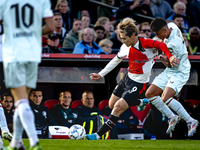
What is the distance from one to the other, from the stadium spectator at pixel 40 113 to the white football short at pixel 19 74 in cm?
435

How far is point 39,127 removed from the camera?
809 cm

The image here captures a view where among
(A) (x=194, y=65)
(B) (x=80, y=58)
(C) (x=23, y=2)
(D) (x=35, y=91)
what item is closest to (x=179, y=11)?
(A) (x=194, y=65)

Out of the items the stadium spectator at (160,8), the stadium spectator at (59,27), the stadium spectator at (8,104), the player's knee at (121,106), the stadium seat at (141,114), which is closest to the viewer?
the player's knee at (121,106)

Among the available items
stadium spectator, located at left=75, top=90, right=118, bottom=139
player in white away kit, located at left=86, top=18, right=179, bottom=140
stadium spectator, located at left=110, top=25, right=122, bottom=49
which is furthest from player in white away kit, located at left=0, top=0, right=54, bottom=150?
stadium spectator, located at left=110, top=25, right=122, bottom=49

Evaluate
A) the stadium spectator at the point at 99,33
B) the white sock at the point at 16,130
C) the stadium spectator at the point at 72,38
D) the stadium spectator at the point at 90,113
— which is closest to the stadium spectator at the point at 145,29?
the stadium spectator at the point at 99,33

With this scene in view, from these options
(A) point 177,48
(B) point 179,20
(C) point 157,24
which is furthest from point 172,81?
(B) point 179,20

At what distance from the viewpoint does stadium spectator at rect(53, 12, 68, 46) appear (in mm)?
9730

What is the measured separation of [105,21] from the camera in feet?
34.4

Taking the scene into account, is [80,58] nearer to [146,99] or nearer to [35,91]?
[35,91]

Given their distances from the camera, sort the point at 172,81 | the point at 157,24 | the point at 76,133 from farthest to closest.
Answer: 1. the point at 76,133
2. the point at 172,81
3. the point at 157,24

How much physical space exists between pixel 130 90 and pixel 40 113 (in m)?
2.57

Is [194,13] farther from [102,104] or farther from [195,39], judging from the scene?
[102,104]

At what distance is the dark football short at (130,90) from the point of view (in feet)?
21.8

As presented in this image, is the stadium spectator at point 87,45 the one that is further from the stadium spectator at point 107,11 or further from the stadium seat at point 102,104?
the stadium spectator at point 107,11
